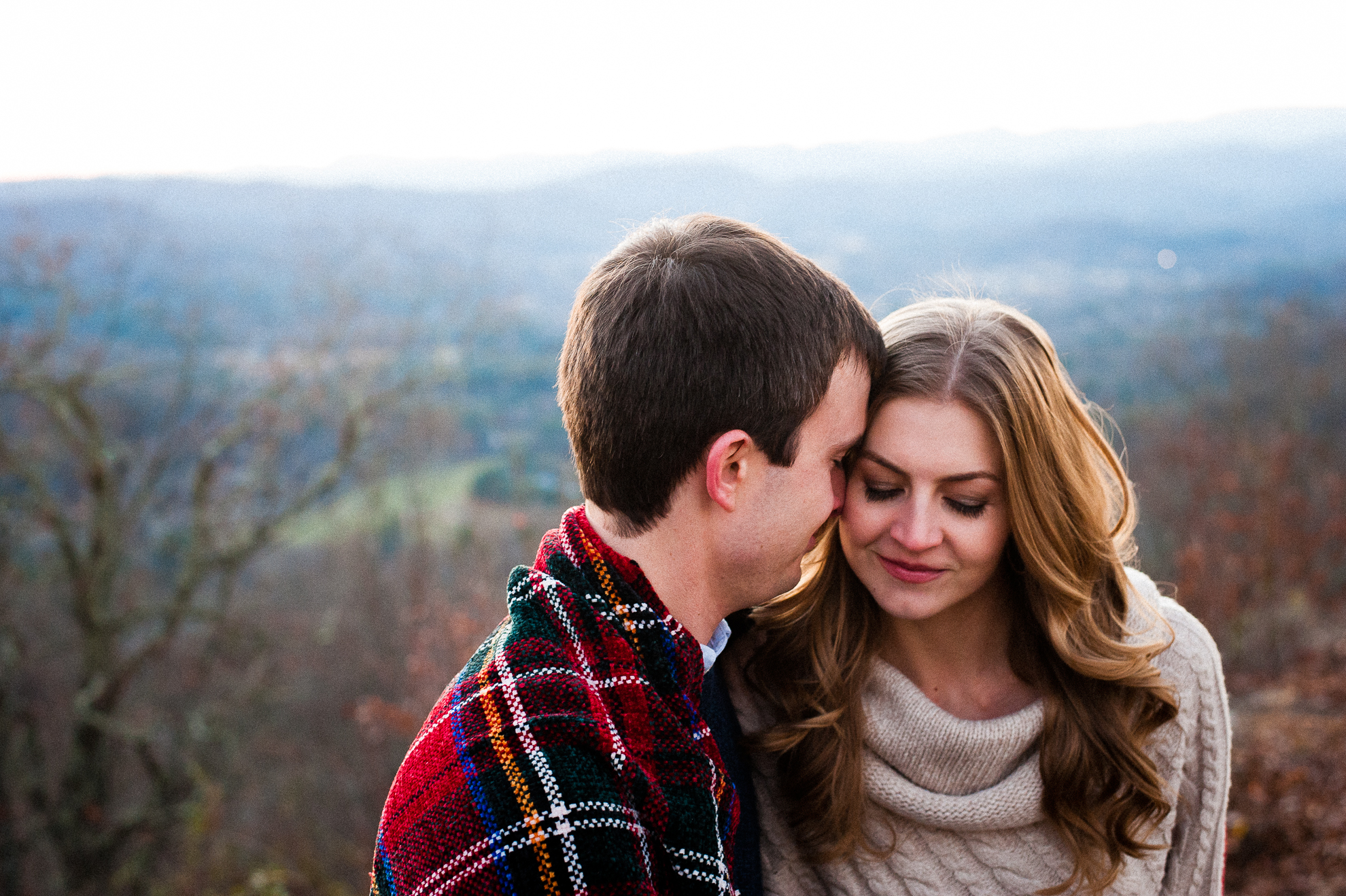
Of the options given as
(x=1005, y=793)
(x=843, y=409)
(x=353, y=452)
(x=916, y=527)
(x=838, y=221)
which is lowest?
(x=353, y=452)

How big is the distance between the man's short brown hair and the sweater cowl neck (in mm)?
873

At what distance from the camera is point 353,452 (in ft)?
28.1

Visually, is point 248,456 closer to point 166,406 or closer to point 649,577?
point 166,406

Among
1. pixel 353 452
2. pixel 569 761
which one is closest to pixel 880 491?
pixel 569 761

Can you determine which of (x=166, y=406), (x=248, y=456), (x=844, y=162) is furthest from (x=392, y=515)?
(x=844, y=162)

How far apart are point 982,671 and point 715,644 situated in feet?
2.67

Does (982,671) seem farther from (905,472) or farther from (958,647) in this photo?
(905,472)

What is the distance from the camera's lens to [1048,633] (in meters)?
2.28

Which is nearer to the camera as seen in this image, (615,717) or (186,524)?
(615,717)

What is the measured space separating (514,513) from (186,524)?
3673mm

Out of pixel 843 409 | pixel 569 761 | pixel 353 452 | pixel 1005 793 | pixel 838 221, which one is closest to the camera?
pixel 569 761

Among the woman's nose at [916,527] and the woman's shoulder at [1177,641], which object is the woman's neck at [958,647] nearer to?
the woman's shoulder at [1177,641]

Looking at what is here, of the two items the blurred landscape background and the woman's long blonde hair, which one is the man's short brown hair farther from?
the blurred landscape background

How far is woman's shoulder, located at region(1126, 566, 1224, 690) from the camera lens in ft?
7.50
